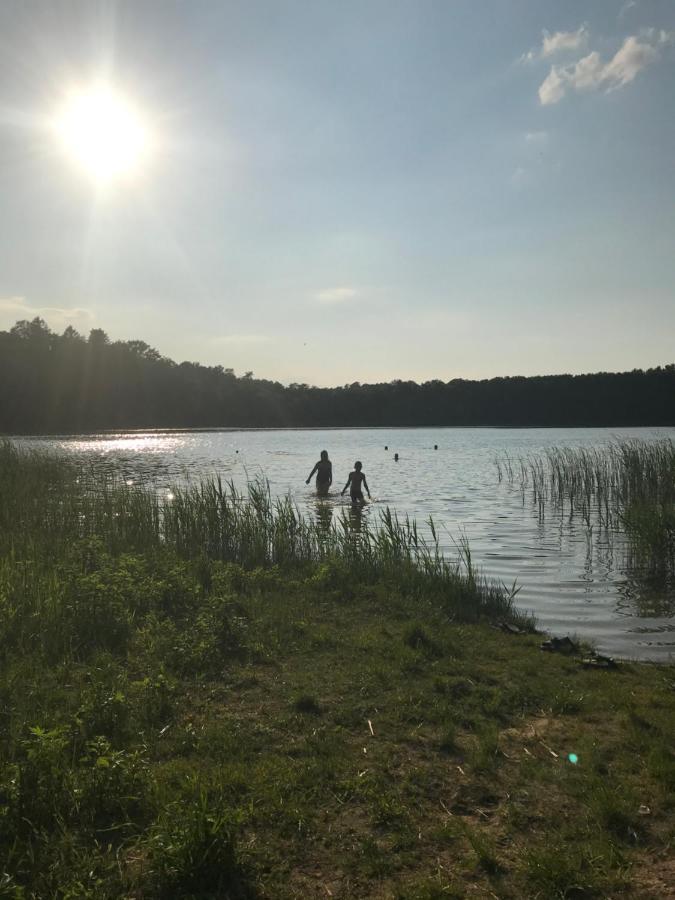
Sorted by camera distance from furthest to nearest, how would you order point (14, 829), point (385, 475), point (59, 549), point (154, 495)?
point (385, 475)
point (154, 495)
point (59, 549)
point (14, 829)

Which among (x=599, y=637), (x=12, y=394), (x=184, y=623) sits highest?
(x=12, y=394)

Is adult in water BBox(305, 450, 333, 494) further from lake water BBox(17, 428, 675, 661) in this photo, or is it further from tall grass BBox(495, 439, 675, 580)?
tall grass BBox(495, 439, 675, 580)

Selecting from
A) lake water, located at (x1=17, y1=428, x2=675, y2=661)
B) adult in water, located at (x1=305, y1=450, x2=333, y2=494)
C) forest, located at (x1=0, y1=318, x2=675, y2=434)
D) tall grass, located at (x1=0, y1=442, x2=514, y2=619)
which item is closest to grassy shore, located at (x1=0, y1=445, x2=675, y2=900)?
tall grass, located at (x1=0, y1=442, x2=514, y2=619)

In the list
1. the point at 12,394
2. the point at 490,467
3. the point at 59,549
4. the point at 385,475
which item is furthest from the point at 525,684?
the point at 12,394

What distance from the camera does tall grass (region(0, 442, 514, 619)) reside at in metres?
10.5

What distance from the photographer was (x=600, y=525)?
1884 centimetres

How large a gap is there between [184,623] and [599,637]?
553 centimetres

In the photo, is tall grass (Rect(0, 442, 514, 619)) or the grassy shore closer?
the grassy shore

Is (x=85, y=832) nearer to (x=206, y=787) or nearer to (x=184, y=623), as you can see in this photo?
(x=206, y=787)

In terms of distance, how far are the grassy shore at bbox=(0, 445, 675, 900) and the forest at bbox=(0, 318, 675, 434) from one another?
8828 centimetres

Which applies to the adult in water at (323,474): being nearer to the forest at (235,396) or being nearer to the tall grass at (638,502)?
the tall grass at (638,502)

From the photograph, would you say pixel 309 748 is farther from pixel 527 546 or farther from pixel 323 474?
pixel 323 474

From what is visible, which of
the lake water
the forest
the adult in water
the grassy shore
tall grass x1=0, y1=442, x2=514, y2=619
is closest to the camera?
the grassy shore

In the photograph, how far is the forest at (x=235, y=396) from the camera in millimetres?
98750
